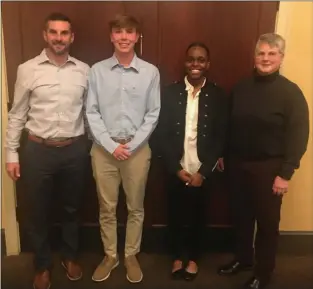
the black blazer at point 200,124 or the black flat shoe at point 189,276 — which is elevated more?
the black blazer at point 200,124

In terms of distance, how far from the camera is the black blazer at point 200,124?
2.30m

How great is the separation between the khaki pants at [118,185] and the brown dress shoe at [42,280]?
15.4 inches

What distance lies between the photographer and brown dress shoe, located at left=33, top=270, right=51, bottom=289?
2.39m

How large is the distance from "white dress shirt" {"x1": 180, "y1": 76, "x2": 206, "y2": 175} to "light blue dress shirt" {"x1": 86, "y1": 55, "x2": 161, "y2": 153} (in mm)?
182

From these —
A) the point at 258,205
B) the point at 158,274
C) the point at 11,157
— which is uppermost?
the point at 11,157

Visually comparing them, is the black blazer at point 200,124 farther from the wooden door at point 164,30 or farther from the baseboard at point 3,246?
the baseboard at point 3,246

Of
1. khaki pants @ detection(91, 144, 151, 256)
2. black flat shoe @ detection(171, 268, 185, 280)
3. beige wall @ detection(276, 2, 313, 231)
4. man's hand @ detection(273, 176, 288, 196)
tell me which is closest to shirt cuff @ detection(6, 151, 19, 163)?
khaki pants @ detection(91, 144, 151, 256)

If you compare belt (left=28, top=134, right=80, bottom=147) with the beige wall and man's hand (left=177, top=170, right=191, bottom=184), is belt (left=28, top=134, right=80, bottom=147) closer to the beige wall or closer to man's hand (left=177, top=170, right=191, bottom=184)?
man's hand (left=177, top=170, right=191, bottom=184)

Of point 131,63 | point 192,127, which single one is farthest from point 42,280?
point 131,63

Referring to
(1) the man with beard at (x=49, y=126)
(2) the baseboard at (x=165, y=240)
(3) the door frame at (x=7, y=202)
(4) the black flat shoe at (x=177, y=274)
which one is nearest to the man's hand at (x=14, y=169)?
(1) the man with beard at (x=49, y=126)

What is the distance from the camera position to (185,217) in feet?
8.29

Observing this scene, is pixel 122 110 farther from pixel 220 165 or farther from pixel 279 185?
pixel 279 185

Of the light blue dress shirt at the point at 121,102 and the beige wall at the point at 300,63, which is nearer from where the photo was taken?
the light blue dress shirt at the point at 121,102

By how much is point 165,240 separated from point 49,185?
3.12ft
